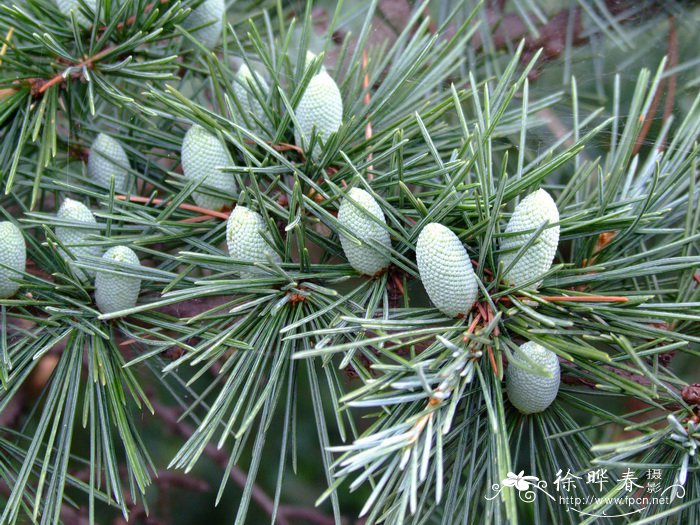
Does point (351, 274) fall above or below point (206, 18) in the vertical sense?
below

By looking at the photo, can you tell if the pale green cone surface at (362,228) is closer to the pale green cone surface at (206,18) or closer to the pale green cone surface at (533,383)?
the pale green cone surface at (533,383)

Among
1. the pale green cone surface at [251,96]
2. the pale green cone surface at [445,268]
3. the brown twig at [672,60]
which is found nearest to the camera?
the pale green cone surface at [445,268]

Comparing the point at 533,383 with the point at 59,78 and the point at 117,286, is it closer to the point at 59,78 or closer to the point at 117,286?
the point at 117,286

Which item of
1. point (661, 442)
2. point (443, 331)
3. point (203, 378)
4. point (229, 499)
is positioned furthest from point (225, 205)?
point (229, 499)

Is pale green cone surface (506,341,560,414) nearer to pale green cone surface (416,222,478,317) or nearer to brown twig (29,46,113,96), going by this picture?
pale green cone surface (416,222,478,317)

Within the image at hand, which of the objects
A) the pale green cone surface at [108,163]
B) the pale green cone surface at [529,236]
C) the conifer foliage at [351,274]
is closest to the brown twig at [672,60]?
the conifer foliage at [351,274]

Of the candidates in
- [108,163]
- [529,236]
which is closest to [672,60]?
[529,236]
